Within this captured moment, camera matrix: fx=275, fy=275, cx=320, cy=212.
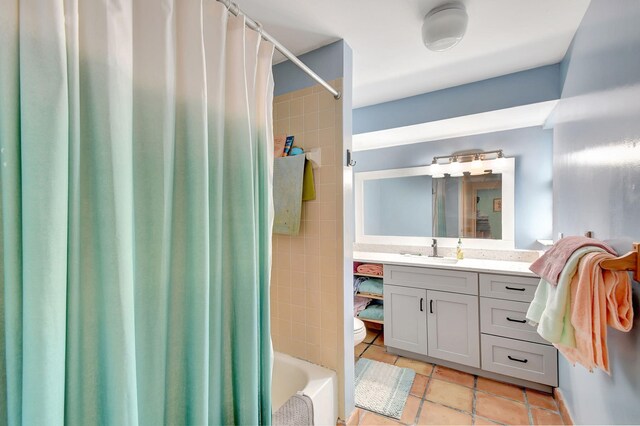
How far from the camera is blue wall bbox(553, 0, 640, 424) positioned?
86cm

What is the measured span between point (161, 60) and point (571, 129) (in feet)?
6.33

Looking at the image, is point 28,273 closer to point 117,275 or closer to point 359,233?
point 117,275

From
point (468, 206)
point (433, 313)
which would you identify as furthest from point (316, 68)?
point (433, 313)

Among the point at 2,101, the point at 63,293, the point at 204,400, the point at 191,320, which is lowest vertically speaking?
the point at 204,400

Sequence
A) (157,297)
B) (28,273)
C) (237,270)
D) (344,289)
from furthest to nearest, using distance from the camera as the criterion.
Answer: (344,289) < (237,270) < (157,297) < (28,273)

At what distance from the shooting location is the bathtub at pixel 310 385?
1447 mm

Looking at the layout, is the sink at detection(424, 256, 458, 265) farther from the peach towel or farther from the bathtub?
the peach towel

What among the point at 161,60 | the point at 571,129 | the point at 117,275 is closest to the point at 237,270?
the point at 117,275

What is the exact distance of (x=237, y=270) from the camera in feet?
2.64

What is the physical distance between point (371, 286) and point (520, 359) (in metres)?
1.24

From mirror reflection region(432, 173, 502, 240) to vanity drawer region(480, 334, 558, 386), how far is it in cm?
94

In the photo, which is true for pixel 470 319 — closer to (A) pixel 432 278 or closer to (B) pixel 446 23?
(A) pixel 432 278

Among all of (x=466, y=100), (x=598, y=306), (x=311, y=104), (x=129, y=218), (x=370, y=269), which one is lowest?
(x=370, y=269)

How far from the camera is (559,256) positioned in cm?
112
